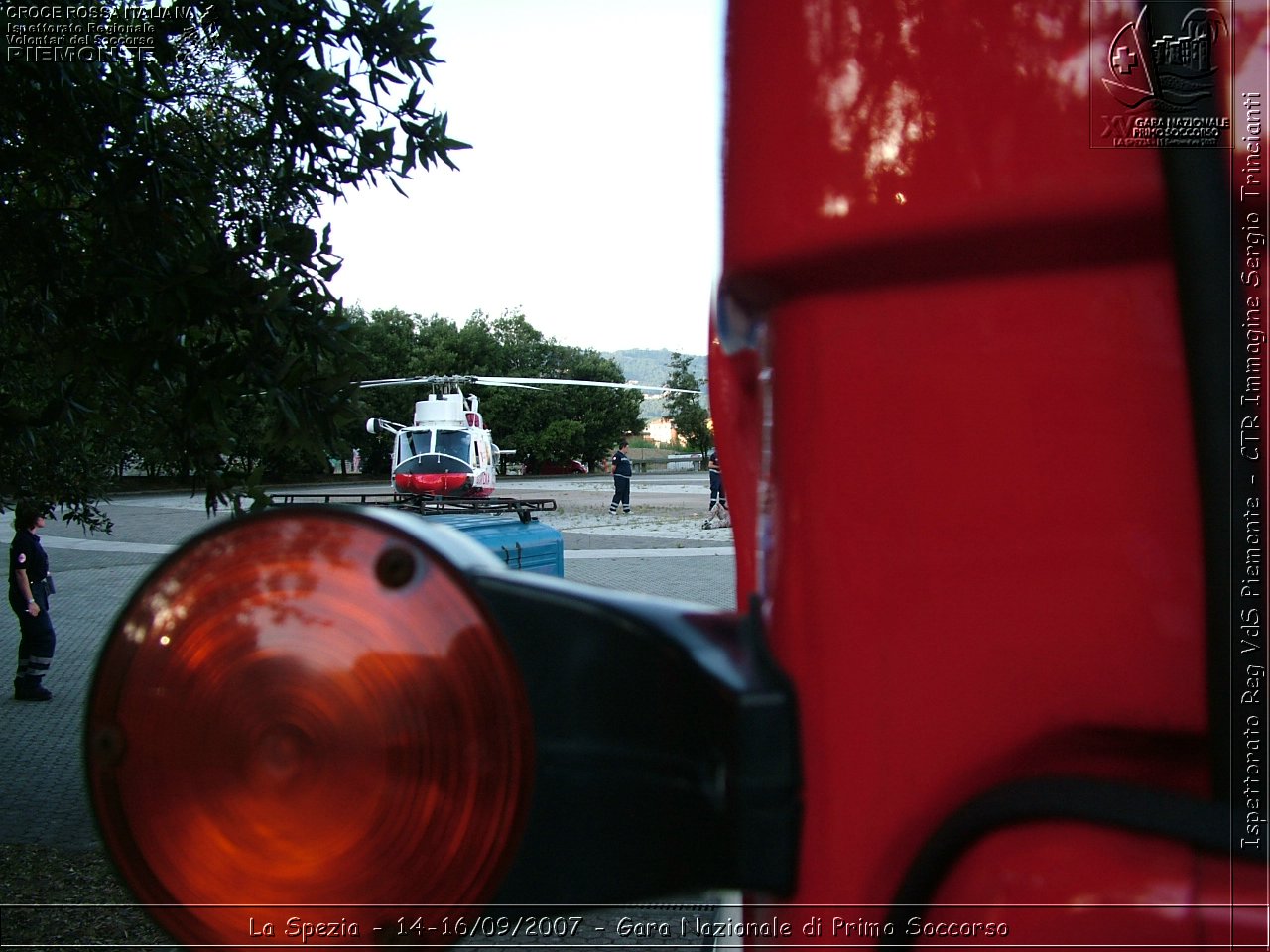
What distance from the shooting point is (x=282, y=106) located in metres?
4.40

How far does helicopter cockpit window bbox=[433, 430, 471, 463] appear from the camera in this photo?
2711cm

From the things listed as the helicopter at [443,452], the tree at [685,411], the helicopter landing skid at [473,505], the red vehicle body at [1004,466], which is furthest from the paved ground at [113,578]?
the tree at [685,411]

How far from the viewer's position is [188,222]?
4336 mm

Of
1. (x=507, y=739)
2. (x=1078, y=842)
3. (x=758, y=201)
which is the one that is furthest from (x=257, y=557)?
(x=1078, y=842)

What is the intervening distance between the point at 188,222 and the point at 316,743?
4065 millimetres

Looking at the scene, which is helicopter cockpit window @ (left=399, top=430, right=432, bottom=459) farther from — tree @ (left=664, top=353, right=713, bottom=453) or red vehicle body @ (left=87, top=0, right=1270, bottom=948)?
tree @ (left=664, top=353, right=713, bottom=453)

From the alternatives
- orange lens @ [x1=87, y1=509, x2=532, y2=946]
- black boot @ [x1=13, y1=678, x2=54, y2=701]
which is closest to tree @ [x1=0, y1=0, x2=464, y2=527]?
orange lens @ [x1=87, y1=509, x2=532, y2=946]

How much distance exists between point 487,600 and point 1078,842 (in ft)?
1.28

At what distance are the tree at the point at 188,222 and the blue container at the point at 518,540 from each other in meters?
3.30

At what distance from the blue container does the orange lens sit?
719 cm

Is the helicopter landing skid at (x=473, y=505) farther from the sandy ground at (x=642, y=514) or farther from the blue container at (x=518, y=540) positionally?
the sandy ground at (x=642, y=514)

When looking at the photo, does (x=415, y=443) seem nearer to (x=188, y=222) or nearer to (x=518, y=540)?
(x=518, y=540)

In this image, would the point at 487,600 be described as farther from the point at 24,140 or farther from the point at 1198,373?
the point at 24,140

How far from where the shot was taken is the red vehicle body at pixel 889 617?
0.63 m
